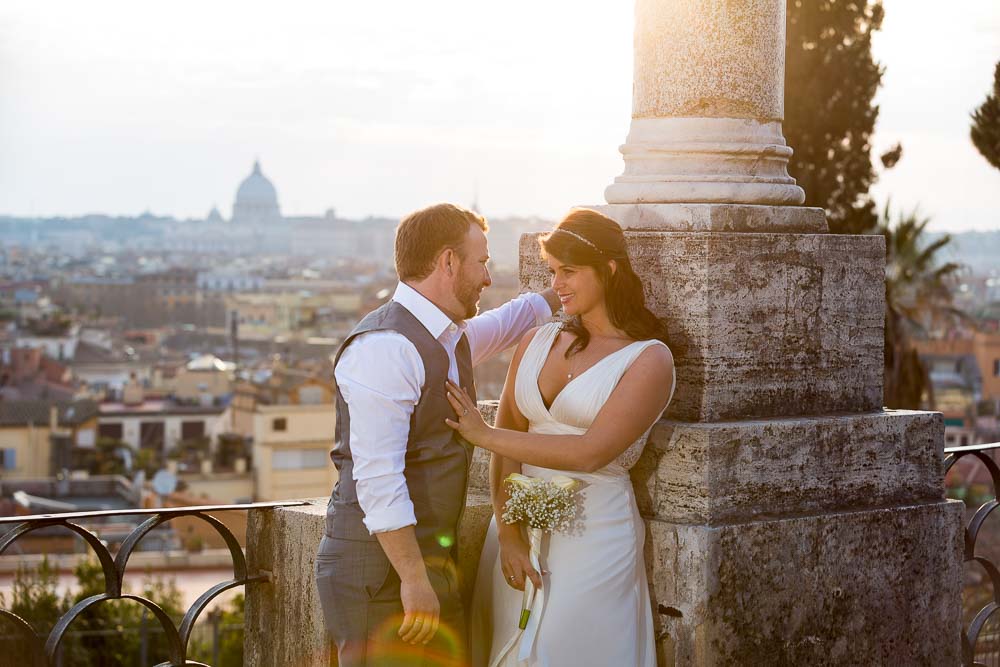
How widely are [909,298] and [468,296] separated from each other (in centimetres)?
2041

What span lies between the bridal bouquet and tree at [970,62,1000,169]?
5.13m

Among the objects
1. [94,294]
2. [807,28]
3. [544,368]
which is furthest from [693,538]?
[94,294]

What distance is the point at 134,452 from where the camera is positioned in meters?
55.8

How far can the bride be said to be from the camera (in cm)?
271

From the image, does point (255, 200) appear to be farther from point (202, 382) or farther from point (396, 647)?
point (396, 647)

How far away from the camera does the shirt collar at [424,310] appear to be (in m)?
2.61

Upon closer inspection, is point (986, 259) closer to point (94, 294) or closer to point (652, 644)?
point (94, 294)

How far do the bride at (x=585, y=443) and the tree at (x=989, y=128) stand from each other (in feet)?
16.0

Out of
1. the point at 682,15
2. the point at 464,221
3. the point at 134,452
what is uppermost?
the point at 682,15

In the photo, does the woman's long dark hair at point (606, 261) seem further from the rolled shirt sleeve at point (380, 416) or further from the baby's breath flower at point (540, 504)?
the rolled shirt sleeve at point (380, 416)

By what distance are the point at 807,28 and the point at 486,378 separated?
48458mm

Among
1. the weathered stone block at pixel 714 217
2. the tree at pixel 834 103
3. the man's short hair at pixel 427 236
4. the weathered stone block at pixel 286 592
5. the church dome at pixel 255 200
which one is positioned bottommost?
the weathered stone block at pixel 286 592

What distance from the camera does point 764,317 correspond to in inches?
120

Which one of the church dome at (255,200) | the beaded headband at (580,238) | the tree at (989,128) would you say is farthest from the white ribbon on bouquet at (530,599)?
the church dome at (255,200)
